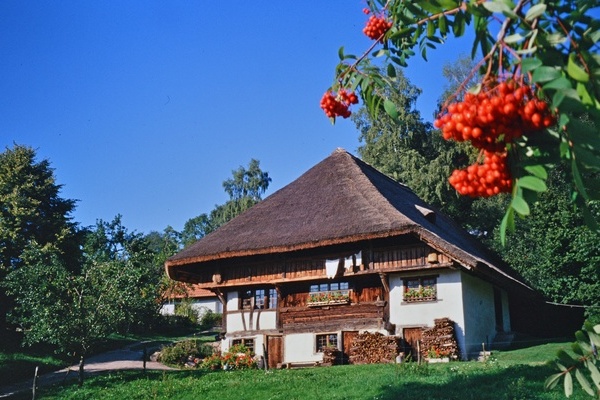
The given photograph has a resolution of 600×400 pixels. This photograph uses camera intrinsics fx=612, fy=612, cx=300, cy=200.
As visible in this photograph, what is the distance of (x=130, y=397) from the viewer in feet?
47.5

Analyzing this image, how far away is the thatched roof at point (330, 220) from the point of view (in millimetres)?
18156

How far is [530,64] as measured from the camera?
2.05 metres

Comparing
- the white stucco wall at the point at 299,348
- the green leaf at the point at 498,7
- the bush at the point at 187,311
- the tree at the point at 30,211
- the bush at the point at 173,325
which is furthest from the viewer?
the bush at the point at 187,311

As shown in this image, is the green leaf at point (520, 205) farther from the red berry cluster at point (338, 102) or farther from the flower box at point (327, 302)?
the flower box at point (327, 302)

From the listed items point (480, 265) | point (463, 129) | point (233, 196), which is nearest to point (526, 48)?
point (463, 129)

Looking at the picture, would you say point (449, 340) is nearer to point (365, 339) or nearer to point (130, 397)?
point (365, 339)

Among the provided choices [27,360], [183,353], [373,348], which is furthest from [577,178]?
[27,360]

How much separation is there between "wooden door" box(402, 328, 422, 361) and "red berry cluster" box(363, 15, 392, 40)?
15520 millimetres

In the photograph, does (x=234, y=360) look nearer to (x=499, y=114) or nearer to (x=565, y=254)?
(x=565, y=254)

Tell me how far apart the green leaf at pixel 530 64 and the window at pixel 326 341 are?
Answer: 60.6 ft

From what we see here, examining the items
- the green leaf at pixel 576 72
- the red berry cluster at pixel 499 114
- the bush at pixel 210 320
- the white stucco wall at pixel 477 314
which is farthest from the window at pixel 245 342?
the green leaf at pixel 576 72

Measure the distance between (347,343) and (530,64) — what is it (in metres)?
18.3

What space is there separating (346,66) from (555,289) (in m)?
19.4

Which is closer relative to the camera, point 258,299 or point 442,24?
point 442,24
